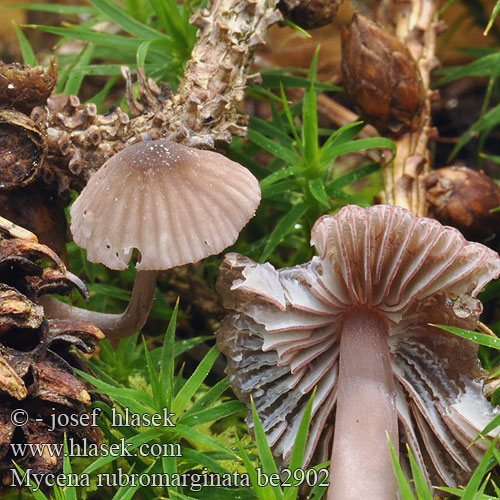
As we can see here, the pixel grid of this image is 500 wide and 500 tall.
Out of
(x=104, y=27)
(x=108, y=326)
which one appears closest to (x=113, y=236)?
(x=108, y=326)

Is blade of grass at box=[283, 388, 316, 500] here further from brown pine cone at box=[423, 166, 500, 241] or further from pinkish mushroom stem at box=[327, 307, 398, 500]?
brown pine cone at box=[423, 166, 500, 241]

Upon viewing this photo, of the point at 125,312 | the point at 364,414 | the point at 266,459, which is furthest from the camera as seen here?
the point at 125,312

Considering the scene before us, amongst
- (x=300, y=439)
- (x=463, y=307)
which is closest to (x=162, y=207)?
(x=300, y=439)

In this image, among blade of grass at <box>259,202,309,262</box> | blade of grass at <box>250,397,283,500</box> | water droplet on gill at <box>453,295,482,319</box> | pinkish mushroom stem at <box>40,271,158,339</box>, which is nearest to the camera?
blade of grass at <box>250,397,283,500</box>

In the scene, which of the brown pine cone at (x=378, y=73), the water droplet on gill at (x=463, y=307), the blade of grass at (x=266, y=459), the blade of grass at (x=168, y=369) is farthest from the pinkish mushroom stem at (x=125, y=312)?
the brown pine cone at (x=378, y=73)

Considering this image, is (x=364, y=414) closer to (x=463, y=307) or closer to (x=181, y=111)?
(x=463, y=307)

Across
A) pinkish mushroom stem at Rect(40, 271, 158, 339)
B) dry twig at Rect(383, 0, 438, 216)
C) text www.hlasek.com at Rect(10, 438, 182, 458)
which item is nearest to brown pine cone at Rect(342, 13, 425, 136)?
dry twig at Rect(383, 0, 438, 216)

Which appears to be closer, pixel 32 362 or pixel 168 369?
pixel 32 362
